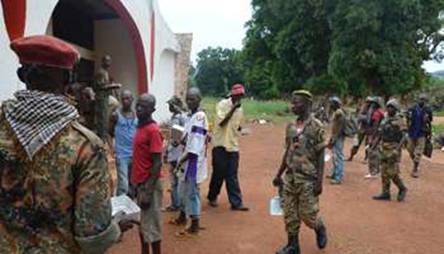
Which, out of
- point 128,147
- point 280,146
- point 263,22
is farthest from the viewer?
point 263,22

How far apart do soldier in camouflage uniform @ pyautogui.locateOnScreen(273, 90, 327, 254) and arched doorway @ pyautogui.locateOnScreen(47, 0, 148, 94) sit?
8987 mm

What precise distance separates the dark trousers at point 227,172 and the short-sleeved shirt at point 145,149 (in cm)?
308

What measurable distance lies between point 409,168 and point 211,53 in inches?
3049

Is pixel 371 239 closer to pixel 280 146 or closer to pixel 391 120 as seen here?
pixel 391 120

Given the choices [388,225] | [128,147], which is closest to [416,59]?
[388,225]

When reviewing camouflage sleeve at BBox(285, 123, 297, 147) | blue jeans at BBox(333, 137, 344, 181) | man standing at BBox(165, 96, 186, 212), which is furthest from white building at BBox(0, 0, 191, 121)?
camouflage sleeve at BBox(285, 123, 297, 147)

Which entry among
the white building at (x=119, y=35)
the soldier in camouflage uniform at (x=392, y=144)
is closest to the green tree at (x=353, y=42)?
the white building at (x=119, y=35)

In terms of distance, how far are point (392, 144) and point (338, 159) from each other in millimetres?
1845

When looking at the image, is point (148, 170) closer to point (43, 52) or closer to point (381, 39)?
point (43, 52)

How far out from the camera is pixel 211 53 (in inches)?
3558

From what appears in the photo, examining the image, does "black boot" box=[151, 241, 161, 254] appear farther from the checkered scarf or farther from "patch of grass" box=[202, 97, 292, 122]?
"patch of grass" box=[202, 97, 292, 122]

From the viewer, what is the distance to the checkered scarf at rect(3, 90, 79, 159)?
2.28 m

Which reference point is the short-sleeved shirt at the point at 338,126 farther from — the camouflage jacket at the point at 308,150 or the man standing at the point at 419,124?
the camouflage jacket at the point at 308,150

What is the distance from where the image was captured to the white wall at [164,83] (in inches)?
698
